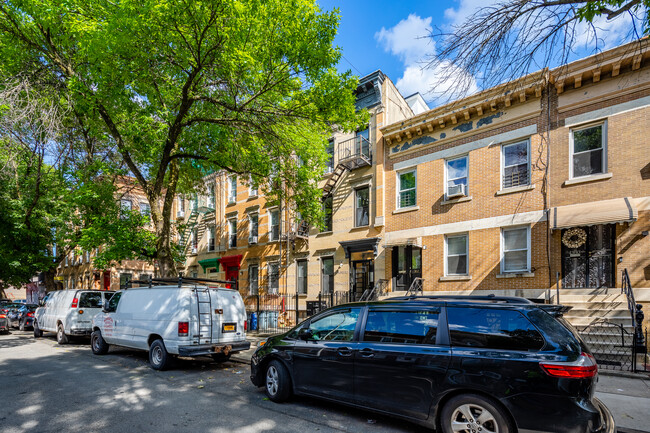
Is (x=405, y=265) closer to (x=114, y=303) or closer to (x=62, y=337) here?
(x=114, y=303)

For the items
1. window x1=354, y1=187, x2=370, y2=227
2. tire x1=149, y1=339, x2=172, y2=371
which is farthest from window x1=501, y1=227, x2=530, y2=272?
tire x1=149, y1=339, x2=172, y2=371

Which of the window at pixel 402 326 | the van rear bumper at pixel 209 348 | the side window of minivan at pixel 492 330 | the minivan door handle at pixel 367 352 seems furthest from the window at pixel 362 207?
the side window of minivan at pixel 492 330

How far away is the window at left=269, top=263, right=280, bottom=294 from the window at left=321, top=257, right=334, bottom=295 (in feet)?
10.5

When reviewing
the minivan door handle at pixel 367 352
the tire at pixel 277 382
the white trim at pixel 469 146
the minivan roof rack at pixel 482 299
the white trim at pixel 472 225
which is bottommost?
the tire at pixel 277 382

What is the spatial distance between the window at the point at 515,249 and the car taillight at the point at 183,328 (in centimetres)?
1017

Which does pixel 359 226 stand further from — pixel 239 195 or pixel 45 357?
pixel 45 357

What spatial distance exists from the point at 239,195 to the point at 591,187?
716 inches

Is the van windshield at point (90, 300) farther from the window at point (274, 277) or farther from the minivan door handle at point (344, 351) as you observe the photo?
the minivan door handle at point (344, 351)

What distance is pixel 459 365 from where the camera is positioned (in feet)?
14.4

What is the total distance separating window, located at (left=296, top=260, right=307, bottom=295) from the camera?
1908 centimetres

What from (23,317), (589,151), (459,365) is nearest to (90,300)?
(23,317)

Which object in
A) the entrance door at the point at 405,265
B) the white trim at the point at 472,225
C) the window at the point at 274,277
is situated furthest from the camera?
the window at the point at 274,277

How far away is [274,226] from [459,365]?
17279mm

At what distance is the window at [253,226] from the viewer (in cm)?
2211
